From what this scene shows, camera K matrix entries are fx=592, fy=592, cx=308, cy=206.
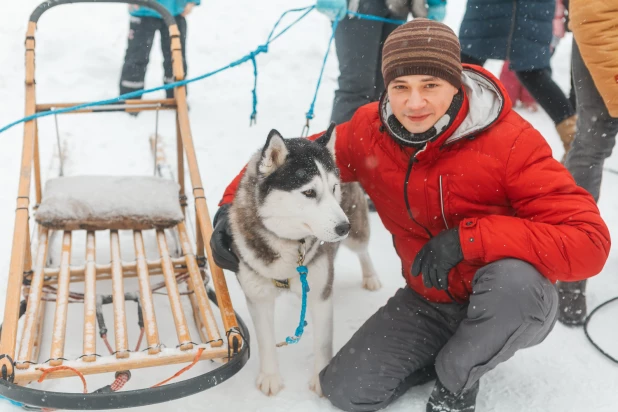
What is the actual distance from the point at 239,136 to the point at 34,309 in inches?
93.2

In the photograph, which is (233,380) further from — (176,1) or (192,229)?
(176,1)

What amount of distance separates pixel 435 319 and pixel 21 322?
1.53 m

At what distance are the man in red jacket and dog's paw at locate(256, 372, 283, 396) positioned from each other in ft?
0.49

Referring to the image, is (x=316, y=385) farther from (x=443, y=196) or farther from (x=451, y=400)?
(x=443, y=196)

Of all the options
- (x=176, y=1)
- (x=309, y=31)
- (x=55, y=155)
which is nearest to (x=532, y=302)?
(x=55, y=155)

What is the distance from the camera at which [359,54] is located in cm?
305

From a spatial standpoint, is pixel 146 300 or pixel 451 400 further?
pixel 146 300

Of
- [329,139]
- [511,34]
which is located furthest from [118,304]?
[511,34]

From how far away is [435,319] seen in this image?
2.01m

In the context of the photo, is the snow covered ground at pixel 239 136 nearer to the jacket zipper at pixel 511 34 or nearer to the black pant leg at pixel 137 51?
the black pant leg at pixel 137 51

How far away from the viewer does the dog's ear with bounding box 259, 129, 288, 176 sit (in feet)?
5.64

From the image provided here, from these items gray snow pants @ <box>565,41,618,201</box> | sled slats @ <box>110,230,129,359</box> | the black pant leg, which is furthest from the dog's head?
the black pant leg

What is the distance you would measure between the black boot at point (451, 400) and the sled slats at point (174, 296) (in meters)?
0.77

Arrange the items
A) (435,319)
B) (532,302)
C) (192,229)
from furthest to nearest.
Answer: (192,229) < (435,319) < (532,302)
